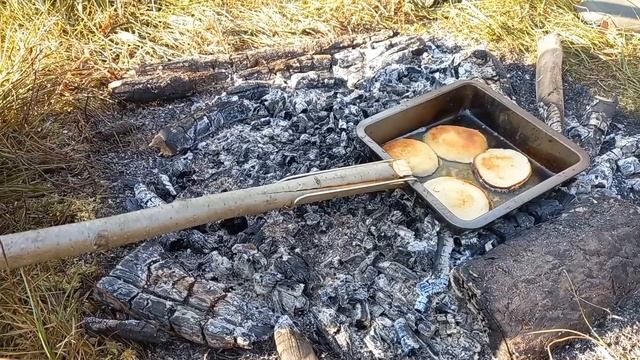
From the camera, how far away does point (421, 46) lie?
393 centimetres

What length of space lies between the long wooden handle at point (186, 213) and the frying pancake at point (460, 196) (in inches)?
11.2

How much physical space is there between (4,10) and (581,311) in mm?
3649

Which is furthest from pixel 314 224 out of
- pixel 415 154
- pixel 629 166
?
pixel 629 166

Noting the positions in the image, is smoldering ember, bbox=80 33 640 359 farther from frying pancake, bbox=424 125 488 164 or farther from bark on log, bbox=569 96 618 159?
frying pancake, bbox=424 125 488 164

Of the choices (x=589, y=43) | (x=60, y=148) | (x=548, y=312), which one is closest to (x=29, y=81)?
(x=60, y=148)

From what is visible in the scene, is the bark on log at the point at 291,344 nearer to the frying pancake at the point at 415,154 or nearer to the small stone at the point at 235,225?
the small stone at the point at 235,225

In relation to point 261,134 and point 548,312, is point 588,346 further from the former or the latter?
point 261,134

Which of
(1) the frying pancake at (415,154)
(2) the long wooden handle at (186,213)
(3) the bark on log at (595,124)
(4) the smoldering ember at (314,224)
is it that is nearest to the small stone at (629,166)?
(4) the smoldering ember at (314,224)

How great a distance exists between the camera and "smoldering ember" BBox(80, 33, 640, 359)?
8.01 feet

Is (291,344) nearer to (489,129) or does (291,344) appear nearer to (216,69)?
(489,129)

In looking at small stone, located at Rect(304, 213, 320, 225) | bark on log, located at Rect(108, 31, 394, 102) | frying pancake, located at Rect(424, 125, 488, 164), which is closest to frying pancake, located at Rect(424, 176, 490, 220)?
frying pancake, located at Rect(424, 125, 488, 164)

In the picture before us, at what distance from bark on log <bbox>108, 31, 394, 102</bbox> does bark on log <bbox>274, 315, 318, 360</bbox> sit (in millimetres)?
1712

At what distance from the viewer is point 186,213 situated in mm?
2334

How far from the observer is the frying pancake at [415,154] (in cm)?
311
